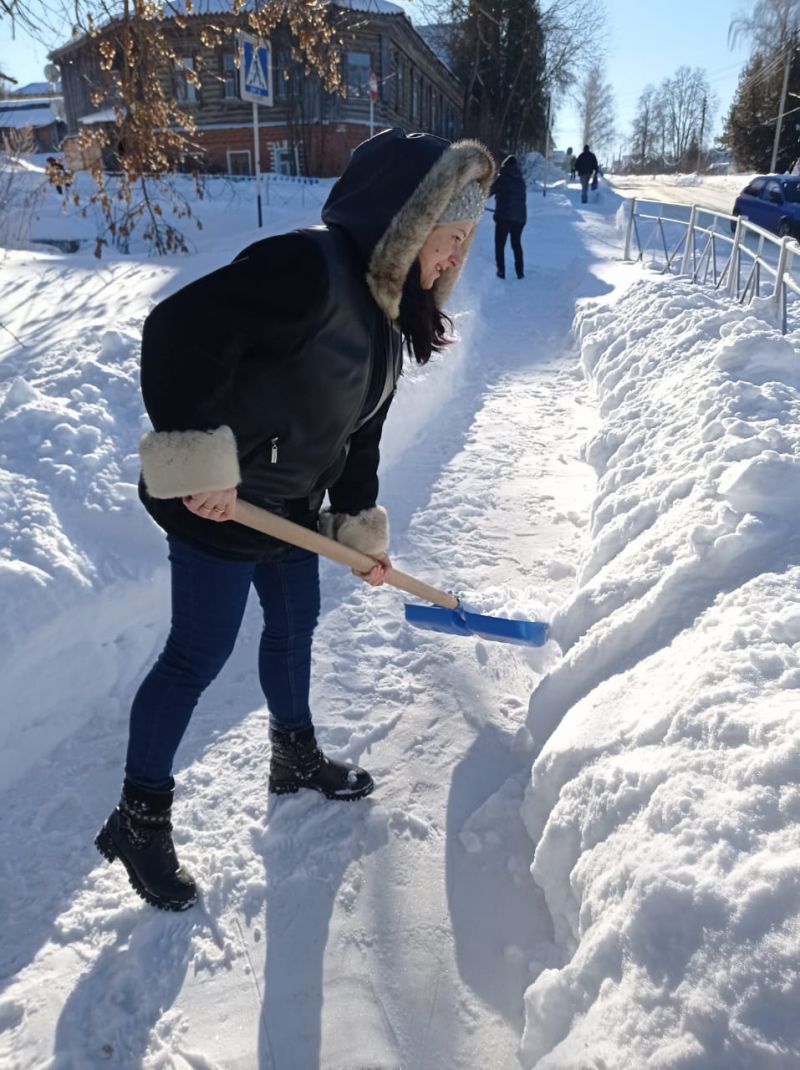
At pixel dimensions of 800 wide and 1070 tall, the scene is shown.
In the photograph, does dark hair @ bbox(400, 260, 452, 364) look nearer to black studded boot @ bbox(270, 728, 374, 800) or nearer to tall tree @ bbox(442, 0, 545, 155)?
black studded boot @ bbox(270, 728, 374, 800)

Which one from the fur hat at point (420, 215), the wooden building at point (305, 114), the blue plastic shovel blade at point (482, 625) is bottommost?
the blue plastic shovel blade at point (482, 625)

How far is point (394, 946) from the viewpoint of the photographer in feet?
5.82

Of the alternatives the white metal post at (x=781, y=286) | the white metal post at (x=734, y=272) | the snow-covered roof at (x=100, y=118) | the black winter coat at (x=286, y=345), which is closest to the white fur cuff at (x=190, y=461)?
the black winter coat at (x=286, y=345)

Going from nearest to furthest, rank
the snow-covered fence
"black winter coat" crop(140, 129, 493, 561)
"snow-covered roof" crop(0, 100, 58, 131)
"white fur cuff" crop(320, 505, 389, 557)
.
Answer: "black winter coat" crop(140, 129, 493, 561) < "white fur cuff" crop(320, 505, 389, 557) < the snow-covered fence < "snow-covered roof" crop(0, 100, 58, 131)

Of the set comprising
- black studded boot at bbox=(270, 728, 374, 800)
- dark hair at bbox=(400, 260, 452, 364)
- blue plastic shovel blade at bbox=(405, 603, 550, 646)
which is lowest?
black studded boot at bbox=(270, 728, 374, 800)

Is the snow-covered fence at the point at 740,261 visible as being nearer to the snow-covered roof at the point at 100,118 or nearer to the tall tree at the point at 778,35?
the snow-covered roof at the point at 100,118

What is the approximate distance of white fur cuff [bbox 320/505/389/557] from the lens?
210 cm

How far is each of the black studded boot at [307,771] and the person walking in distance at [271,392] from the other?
0.26 meters

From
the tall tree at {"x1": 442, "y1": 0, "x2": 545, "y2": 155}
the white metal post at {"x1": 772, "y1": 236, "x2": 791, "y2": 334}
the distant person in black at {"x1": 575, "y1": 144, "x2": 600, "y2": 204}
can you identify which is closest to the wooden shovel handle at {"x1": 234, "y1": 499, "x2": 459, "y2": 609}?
the white metal post at {"x1": 772, "y1": 236, "x2": 791, "y2": 334}

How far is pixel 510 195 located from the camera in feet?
32.6

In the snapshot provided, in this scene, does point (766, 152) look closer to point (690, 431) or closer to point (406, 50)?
point (406, 50)

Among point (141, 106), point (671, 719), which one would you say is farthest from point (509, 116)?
point (671, 719)

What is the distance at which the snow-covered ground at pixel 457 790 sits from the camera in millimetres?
1330

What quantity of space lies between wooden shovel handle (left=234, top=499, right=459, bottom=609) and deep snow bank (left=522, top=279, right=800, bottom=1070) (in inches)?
22.1
